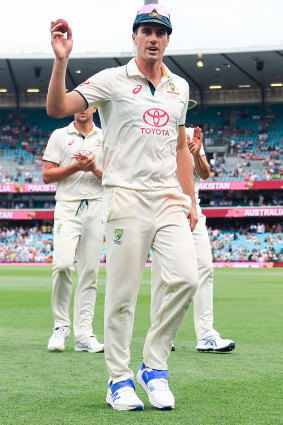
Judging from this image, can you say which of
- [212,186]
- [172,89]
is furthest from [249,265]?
[172,89]

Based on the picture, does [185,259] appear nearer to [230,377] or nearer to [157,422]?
[157,422]

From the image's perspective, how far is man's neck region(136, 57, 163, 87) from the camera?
15.3 feet

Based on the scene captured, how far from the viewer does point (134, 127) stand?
451 cm

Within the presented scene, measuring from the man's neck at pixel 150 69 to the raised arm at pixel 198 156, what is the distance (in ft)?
6.50

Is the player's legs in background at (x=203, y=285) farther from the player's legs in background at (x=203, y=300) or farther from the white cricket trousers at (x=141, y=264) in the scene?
the white cricket trousers at (x=141, y=264)

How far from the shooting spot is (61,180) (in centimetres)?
727

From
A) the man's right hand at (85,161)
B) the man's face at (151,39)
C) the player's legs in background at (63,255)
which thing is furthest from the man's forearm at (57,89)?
the player's legs in background at (63,255)

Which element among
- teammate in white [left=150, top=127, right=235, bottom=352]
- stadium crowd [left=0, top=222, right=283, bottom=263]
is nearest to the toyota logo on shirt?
teammate in white [left=150, top=127, right=235, bottom=352]

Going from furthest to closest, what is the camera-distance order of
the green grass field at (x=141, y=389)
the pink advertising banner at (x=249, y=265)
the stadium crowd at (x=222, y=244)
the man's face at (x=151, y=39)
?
→ the stadium crowd at (x=222, y=244) < the pink advertising banner at (x=249, y=265) < the man's face at (x=151, y=39) < the green grass field at (x=141, y=389)

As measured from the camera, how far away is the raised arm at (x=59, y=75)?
4047mm

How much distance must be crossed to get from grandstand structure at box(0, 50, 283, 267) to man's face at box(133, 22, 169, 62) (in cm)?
3838

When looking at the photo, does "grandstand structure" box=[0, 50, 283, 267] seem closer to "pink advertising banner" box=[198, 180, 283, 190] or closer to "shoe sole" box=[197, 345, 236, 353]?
"pink advertising banner" box=[198, 180, 283, 190]

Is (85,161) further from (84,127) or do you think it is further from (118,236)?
(118,236)

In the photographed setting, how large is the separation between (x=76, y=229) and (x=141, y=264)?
2.65m
